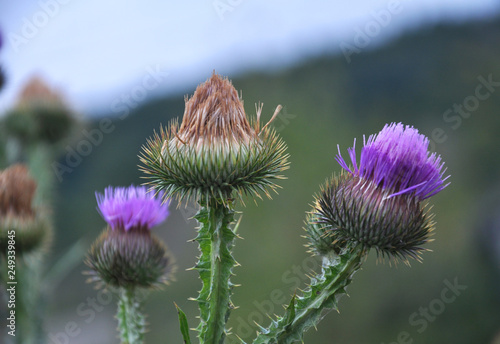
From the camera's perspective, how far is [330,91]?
104ft

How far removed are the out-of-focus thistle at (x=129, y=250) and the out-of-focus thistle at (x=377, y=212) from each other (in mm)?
1442

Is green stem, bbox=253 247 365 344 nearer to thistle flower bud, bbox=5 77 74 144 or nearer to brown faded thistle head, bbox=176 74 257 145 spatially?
brown faded thistle head, bbox=176 74 257 145

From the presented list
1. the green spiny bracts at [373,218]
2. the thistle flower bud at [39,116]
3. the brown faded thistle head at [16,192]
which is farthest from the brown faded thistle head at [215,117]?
the thistle flower bud at [39,116]

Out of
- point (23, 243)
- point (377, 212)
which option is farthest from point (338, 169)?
point (377, 212)

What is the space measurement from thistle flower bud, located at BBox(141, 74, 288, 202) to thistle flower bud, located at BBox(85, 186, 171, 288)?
71cm

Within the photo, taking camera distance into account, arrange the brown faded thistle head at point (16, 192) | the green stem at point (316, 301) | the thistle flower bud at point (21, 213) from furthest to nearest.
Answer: the brown faded thistle head at point (16, 192)
the thistle flower bud at point (21, 213)
the green stem at point (316, 301)

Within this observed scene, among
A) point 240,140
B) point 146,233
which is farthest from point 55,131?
Result: point 240,140

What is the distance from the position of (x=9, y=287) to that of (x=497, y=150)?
31.5 m

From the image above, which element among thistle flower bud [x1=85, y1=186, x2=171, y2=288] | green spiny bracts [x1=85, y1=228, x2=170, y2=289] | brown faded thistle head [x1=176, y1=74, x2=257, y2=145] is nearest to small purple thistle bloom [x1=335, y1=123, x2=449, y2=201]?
brown faded thistle head [x1=176, y1=74, x2=257, y2=145]

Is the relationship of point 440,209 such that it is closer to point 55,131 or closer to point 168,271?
point 55,131

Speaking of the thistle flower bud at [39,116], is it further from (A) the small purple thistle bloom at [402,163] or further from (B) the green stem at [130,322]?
(A) the small purple thistle bloom at [402,163]

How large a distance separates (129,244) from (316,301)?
5.91 ft

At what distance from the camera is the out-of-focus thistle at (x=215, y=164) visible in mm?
3264

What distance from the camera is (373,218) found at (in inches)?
126
